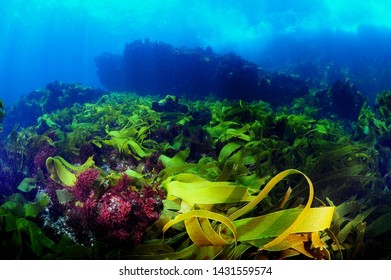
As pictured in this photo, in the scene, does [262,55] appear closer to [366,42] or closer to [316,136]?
[366,42]

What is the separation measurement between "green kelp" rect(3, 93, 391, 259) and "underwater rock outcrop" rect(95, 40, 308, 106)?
149 cm

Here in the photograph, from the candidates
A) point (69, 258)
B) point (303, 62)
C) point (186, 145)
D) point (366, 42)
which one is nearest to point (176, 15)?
point (303, 62)

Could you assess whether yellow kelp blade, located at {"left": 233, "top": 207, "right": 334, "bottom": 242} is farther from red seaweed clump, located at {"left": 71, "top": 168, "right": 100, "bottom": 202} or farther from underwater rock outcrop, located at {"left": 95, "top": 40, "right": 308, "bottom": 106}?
underwater rock outcrop, located at {"left": 95, "top": 40, "right": 308, "bottom": 106}

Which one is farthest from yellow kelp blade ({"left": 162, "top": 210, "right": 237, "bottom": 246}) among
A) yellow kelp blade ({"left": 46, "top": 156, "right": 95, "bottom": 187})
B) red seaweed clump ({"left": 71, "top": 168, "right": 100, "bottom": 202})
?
yellow kelp blade ({"left": 46, "top": 156, "right": 95, "bottom": 187})

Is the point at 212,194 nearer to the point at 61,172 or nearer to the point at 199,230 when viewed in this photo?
the point at 199,230

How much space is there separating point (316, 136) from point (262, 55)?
2.19 meters

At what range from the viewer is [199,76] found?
152 inches

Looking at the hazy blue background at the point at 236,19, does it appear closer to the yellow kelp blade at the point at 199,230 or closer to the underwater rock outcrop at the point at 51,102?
the underwater rock outcrop at the point at 51,102

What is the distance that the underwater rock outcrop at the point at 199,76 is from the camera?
3.20 m

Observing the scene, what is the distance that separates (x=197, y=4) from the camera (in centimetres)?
396

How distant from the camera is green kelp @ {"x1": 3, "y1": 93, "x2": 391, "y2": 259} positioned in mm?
1100

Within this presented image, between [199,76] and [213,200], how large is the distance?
2875 mm

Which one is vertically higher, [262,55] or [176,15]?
[176,15]

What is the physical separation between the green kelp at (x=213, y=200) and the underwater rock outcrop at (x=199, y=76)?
1490mm
